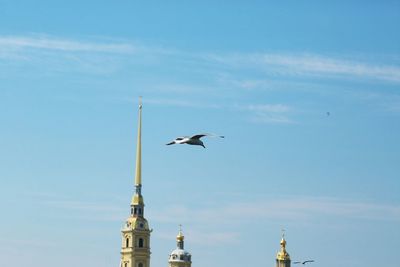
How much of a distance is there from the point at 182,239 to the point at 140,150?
43.7 feet

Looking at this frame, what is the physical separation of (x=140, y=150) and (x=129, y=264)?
14219 mm

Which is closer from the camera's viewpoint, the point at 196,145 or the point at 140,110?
the point at 196,145

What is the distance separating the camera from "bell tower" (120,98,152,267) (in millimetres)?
147375

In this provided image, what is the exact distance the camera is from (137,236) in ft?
485

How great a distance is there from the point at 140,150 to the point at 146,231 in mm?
10084

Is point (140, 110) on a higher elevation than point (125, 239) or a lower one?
higher

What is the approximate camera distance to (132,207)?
14825cm

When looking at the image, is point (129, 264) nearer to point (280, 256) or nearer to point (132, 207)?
point (132, 207)

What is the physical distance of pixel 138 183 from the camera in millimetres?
148625

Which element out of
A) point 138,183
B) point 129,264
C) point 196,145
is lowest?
point 196,145

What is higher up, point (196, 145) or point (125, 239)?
point (125, 239)

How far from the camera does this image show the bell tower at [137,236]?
147375mm

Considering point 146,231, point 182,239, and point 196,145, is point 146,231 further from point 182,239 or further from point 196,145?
point 196,145

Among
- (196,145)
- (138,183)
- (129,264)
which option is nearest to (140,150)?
(138,183)
